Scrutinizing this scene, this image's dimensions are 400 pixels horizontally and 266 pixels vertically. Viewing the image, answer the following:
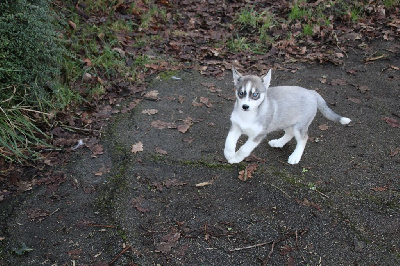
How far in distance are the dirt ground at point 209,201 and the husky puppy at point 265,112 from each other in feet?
0.97

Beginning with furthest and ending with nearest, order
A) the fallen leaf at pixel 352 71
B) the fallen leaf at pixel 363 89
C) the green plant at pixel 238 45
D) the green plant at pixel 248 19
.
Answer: the green plant at pixel 248 19 → the green plant at pixel 238 45 → the fallen leaf at pixel 352 71 → the fallen leaf at pixel 363 89

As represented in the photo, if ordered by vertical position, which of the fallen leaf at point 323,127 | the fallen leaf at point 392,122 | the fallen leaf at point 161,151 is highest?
the fallen leaf at point 392,122

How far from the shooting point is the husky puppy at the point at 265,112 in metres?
4.35

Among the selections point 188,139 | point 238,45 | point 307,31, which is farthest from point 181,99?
Answer: point 307,31

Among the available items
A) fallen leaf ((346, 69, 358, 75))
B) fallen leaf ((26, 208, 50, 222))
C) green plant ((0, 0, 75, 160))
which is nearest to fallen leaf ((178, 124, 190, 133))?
green plant ((0, 0, 75, 160))

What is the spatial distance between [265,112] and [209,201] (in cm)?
120

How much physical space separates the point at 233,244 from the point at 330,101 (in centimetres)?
338

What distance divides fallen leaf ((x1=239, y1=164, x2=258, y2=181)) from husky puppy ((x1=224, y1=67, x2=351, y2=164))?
0.14 meters

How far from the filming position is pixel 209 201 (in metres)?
4.39

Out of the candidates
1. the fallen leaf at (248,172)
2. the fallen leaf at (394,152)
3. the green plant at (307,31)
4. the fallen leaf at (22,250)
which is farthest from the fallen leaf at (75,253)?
the green plant at (307,31)

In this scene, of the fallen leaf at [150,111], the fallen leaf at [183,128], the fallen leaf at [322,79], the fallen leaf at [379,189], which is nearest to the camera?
the fallen leaf at [379,189]

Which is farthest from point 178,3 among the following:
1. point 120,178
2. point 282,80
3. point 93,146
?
point 120,178

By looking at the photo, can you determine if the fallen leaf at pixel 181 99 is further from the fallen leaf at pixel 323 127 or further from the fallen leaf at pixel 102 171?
the fallen leaf at pixel 323 127

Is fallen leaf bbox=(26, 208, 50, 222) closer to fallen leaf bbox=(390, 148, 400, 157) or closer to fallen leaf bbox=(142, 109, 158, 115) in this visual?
fallen leaf bbox=(142, 109, 158, 115)
